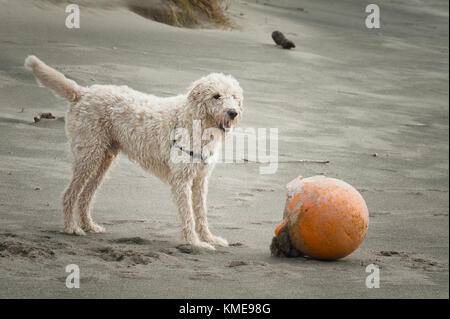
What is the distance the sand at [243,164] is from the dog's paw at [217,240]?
0.12m

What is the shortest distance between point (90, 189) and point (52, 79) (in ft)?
4.16

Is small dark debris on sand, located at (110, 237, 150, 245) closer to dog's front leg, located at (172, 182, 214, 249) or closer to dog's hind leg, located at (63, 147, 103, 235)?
dog's front leg, located at (172, 182, 214, 249)

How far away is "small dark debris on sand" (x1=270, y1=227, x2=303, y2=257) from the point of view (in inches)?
254

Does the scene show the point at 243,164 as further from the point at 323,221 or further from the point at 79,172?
the point at 323,221

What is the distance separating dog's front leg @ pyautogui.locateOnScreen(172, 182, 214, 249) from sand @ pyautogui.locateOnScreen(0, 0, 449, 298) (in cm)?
14

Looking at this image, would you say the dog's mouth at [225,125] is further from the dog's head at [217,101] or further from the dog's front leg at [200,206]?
the dog's front leg at [200,206]

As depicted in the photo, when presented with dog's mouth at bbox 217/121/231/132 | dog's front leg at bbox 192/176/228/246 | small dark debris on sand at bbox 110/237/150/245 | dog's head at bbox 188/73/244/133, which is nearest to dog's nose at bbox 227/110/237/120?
dog's head at bbox 188/73/244/133

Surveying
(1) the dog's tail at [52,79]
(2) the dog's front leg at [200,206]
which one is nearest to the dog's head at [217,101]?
(2) the dog's front leg at [200,206]

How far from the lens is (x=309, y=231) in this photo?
6258 millimetres

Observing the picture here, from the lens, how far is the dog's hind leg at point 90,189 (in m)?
7.58

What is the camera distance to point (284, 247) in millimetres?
6469

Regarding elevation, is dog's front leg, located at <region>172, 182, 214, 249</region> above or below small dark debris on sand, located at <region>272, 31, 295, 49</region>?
below

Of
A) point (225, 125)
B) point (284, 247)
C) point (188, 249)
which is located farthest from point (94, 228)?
point (284, 247)

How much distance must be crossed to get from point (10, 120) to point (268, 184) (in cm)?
377
